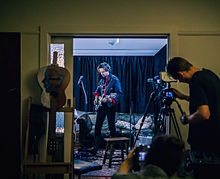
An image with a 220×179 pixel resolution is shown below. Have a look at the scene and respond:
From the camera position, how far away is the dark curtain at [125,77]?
25.3 feet

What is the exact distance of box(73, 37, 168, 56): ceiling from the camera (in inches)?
249

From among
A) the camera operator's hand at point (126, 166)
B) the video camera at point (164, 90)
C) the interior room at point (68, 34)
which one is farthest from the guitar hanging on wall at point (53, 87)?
the camera operator's hand at point (126, 166)

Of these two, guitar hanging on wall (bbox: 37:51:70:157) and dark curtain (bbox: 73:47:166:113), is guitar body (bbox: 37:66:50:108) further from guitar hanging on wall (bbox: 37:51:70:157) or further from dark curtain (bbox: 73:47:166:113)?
dark curtain (bbox: 73:47:166:113)

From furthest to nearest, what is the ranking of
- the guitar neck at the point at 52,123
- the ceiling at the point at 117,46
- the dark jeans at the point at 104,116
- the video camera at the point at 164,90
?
1. the ceiling at the point at 117,46
2. the dark jeans at the point at 104,116
3. the guitar neck at the point at 52,123
4. the video camera at the point at 164,90

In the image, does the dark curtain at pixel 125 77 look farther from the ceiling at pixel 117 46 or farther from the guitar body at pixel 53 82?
the guitar body at pixel 53 82

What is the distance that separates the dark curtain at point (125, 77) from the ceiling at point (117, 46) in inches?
6.1

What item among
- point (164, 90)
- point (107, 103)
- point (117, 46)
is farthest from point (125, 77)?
point (164, 90)

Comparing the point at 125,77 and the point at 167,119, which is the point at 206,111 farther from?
the point at 125,77

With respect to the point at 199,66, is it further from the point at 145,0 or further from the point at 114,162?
the point at 114,162

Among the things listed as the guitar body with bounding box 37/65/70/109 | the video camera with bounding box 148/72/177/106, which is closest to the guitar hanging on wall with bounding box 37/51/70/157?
the guitar body with bounding box 37/65/70/109

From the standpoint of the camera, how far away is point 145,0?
132 inches

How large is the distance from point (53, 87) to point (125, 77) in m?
4.85

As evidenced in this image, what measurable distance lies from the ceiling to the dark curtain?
155 mm

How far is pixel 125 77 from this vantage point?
25.6 ft
